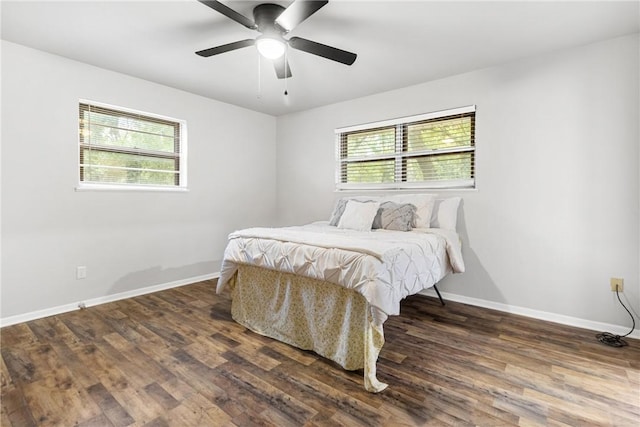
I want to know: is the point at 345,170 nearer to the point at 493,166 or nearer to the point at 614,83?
the point at 493,166

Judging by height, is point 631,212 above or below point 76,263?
above

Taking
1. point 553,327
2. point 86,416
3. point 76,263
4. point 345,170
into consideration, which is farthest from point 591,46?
point 76,263

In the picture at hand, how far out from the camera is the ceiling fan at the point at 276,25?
1818 mm

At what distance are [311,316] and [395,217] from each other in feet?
4.55

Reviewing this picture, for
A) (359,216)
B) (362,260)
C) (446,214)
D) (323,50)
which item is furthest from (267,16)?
(446,214)

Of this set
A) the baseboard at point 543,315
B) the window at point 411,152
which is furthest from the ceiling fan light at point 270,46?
the baseboard at point 543,315

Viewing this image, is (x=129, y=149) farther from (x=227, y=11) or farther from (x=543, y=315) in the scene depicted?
(x=543, y=315)

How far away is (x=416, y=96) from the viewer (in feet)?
11.6

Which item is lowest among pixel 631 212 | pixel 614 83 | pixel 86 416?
pixel 86 416

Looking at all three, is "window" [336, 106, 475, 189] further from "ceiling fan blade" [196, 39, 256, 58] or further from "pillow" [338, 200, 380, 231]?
"ceiling fan blade" [196, 39, 256, 58]

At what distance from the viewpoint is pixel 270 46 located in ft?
7.10

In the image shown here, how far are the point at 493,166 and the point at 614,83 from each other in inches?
40.9

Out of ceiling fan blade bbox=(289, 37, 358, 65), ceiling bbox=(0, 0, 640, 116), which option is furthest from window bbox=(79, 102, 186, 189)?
ceiling fan blade bbox=(289, 37, 358, 65)

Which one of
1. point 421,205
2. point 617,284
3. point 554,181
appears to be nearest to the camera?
point 617,284
